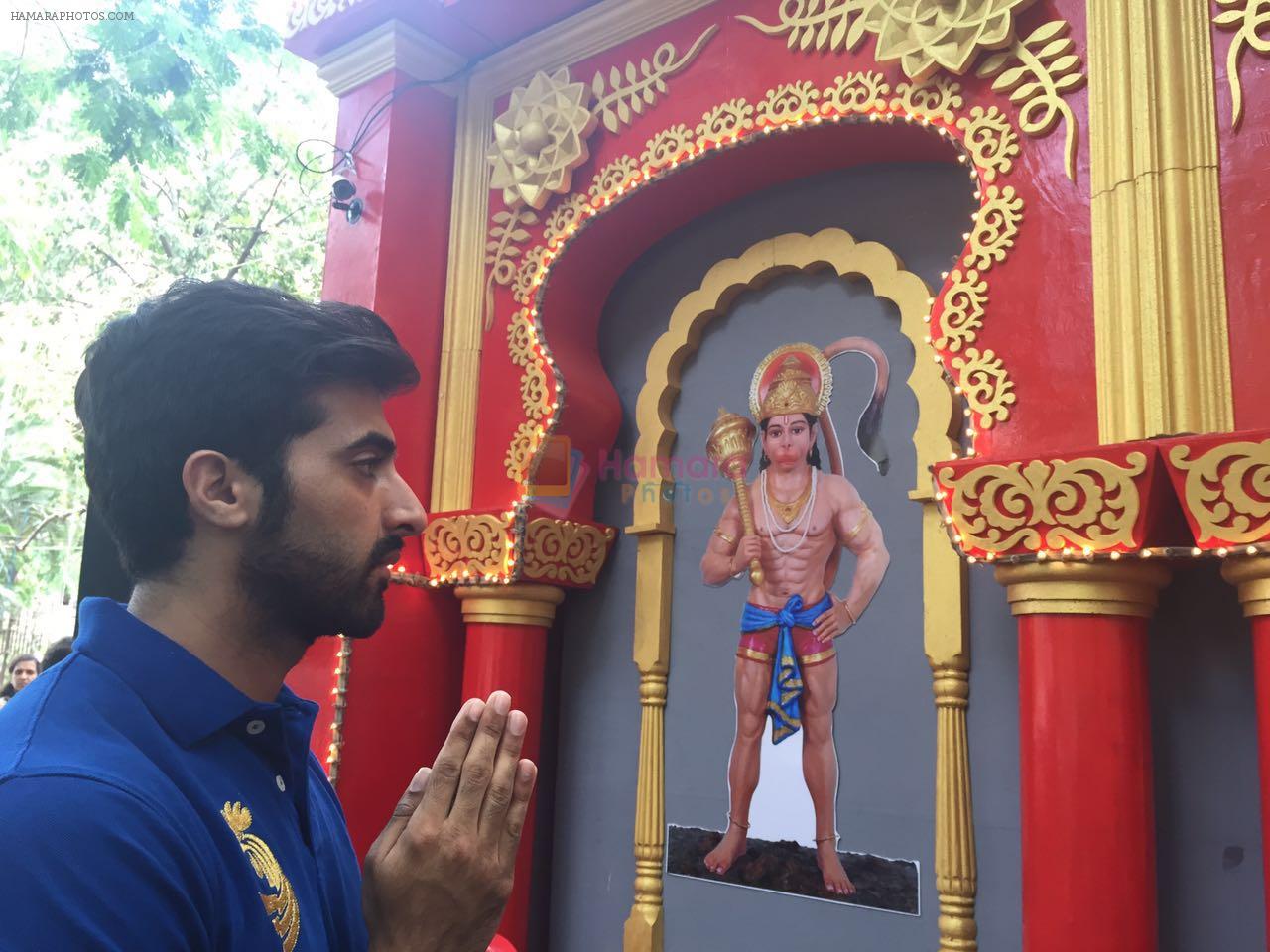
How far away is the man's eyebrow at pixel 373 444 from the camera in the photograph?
1140mm

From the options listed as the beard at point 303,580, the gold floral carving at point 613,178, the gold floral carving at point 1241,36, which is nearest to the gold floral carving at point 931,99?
the gold floral carving at point 1241,36

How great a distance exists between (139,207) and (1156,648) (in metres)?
4.48

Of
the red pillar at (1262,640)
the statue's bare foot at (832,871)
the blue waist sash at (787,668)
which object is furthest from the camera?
the blue waist sash at (787,668)

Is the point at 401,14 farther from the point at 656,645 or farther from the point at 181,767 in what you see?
the point at 181,767

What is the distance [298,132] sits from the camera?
8.30m

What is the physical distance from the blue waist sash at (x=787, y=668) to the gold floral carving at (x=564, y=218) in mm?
1551

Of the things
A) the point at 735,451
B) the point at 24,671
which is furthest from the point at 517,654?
the point at 24,671

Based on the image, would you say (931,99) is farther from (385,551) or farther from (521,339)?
(385,551)

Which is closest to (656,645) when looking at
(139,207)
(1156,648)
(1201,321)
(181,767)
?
(1156,648)

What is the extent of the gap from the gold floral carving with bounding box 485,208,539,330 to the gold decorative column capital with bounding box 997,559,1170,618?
7.41 feet

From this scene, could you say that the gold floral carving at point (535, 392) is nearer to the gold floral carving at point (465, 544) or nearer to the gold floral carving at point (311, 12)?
the gold floral carving at point (465, 544)

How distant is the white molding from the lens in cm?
405

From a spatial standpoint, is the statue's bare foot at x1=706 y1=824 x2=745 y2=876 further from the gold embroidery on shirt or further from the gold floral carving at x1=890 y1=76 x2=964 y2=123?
the gold embroidery on shirt

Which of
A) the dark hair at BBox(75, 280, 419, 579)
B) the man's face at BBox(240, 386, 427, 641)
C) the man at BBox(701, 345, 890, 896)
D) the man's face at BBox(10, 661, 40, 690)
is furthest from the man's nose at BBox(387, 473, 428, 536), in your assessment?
the man's face at BBox(10, 661, 40, 690)
